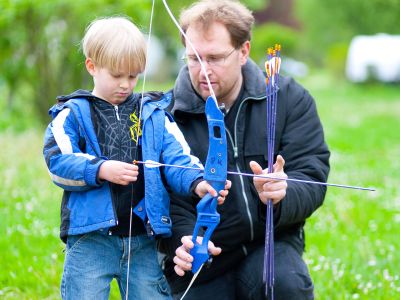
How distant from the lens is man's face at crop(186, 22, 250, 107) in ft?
12.0

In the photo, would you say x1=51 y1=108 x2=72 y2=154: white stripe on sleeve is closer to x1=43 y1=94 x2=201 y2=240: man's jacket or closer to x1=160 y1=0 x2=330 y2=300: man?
x1=43 y1=94 x2=201 y2=240: man's jacket

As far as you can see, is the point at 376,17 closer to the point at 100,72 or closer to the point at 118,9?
the point at 118,9

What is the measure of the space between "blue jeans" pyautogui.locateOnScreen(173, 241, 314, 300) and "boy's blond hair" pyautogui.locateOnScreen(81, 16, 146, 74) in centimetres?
118

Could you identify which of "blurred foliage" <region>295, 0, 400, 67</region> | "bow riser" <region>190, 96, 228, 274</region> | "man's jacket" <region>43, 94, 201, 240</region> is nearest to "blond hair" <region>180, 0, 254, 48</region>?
"man's jacket" <region>43, 94, 201, 240</region>

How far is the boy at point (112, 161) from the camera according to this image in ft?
9.98

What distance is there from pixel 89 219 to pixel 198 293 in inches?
39.1

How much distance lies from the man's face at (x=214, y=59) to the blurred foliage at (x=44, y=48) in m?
5.55

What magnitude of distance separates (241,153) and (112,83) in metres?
0.94

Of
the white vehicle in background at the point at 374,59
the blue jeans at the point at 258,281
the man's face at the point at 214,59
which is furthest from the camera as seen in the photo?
the white vehicle in background at the point at 374,59

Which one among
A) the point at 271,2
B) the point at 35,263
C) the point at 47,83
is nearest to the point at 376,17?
the point at 271,2

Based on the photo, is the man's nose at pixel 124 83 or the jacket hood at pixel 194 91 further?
the jacket hood at pixel 194 91

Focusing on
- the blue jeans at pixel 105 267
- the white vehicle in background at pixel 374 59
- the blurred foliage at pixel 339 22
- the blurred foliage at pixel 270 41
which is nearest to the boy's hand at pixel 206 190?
the blue jeans at pixel 105 267

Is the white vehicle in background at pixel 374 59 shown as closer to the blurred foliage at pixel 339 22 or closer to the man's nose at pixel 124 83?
the blurred foliage at pixel 339 22

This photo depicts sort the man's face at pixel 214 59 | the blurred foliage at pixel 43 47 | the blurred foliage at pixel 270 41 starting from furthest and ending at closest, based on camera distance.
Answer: the blurred foliage at pixel 270 41 < the blurred foliage at pixel 43 47 < the man's face at pixel 214 59
